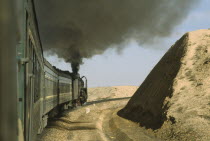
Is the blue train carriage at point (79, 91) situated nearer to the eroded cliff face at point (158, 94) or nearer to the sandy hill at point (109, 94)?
the eroded cliff face at point (158, 94)

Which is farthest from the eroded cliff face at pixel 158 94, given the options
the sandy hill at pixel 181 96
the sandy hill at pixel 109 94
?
the sandy hill at pixel 109 94

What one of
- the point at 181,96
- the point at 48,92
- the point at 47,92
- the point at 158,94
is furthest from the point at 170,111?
the point at 47,92

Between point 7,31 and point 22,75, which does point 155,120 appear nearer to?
point 22,75

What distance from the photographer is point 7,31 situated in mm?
1284

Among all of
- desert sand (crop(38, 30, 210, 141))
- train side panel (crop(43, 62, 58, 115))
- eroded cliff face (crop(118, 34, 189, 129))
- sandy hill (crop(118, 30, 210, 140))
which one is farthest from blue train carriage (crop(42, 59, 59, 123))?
eroded cliff face (crop(118, 34, 189, 129))

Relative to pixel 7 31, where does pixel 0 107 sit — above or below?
below

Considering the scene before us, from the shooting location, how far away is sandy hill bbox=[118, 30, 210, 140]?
16031mm

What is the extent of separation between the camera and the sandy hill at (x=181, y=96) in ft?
52.6

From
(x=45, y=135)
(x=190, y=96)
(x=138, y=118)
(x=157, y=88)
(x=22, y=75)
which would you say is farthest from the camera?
(x=157, y=88)

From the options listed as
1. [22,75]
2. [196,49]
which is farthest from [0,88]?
[196,49]

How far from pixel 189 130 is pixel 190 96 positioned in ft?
16.9

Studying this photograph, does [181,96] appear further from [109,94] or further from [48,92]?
[109,94]

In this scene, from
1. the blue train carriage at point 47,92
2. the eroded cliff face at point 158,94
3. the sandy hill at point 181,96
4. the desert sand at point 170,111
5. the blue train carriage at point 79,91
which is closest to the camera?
the blue train carriage at point 47,92

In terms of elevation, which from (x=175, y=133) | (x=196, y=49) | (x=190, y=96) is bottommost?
(x=175, y=133)
